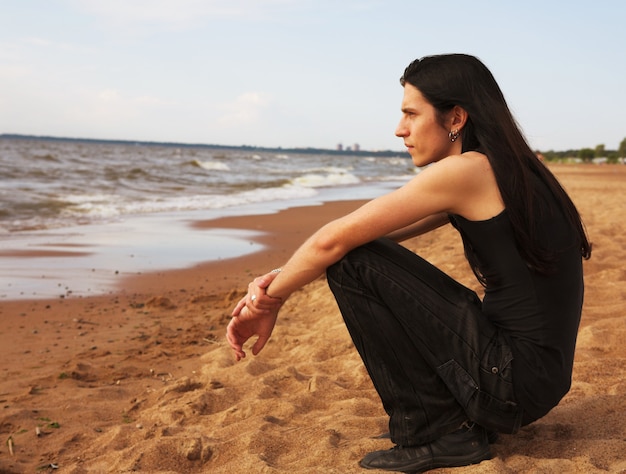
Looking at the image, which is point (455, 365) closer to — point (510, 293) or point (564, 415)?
point (510, 293)

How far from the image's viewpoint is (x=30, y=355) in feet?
13.7

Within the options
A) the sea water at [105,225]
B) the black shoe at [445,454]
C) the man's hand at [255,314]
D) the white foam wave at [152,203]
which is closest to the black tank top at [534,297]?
the black shoe at [445,454]

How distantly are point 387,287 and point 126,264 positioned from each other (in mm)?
5504

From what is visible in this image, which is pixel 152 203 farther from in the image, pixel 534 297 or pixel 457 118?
pixel 534 297

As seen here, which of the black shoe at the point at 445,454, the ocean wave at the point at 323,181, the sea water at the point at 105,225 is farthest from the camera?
the ocean wave at the point at 323,181

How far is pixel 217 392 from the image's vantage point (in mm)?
3264

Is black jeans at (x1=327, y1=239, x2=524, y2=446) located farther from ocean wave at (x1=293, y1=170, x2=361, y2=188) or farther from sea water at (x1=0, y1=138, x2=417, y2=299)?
ocean wave at (x1=293, y1=170, x2=361, y2=188)

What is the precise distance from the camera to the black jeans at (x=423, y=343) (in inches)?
79.5

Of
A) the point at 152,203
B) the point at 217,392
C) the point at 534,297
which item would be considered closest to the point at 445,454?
the point at 534,297

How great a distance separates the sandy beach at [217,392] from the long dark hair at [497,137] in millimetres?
747

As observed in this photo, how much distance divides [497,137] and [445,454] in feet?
3.29

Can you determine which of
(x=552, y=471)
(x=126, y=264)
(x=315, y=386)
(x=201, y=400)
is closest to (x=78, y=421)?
(x=201, y=400)

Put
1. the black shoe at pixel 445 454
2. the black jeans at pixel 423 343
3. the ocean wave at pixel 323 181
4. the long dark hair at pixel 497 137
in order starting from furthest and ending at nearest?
1. the ocean wave at pixel 323 181
2. the black shoe at pixel 445 454
3. the black jeans at pixel 423 343
4. the long dark hair at pixel 497 137

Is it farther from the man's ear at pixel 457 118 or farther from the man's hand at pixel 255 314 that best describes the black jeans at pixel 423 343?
the man's ear at pixel 457 118
